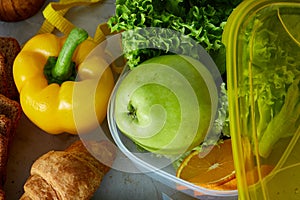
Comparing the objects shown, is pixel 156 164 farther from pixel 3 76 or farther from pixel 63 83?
pixel 3 76

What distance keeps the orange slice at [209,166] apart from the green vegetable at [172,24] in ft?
0.45

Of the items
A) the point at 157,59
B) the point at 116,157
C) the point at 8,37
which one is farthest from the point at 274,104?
the point at 8,37

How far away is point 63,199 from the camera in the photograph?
97cm

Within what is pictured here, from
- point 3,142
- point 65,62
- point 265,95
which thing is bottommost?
point 3,142

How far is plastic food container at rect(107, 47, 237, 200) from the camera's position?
0.98 m

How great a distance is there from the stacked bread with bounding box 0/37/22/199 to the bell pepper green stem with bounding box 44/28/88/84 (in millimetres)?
84

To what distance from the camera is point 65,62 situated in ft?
3.48

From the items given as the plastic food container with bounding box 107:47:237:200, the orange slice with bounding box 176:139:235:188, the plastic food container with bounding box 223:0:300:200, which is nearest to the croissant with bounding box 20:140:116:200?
the plastic food container with bounding box 107:47:237:200

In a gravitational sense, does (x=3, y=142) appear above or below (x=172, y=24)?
below

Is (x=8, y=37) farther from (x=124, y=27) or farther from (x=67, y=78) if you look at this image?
(x=124, y=27)

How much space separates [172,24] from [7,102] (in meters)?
0.35

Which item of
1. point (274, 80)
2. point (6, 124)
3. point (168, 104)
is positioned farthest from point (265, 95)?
point (6, 124)

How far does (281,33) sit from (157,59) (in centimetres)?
22

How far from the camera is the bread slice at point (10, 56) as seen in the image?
1142 mm
